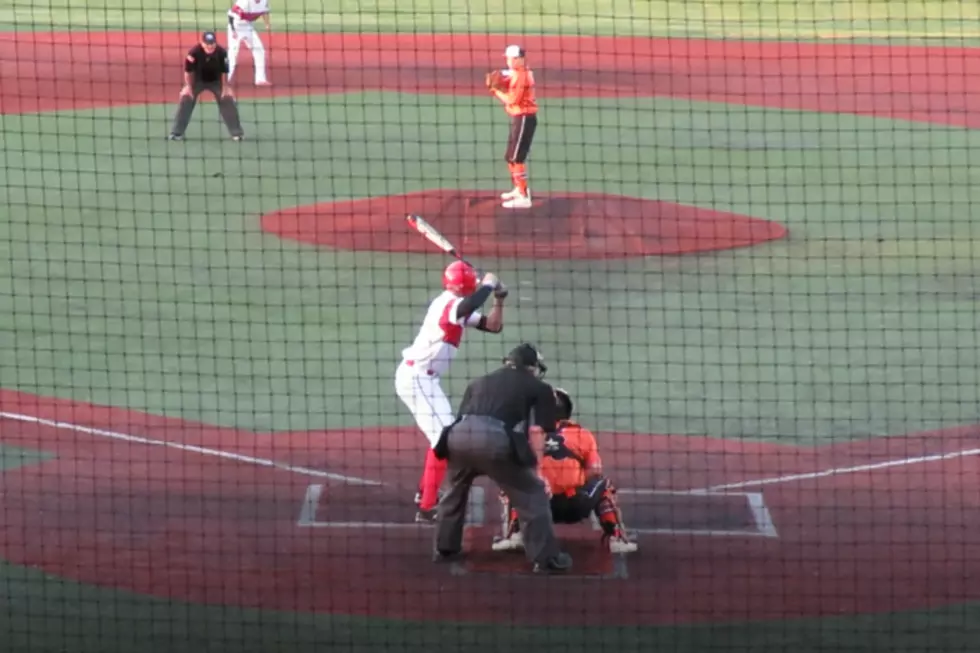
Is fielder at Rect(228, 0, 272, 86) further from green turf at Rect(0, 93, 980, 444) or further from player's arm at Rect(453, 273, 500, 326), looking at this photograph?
player's arm at Rect(453, 273, 500, 326)

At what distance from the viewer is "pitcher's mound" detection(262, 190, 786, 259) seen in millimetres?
18000

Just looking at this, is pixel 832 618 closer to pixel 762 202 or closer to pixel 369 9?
pixel 762 202

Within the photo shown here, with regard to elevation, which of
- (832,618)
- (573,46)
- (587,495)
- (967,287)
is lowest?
(832,618)

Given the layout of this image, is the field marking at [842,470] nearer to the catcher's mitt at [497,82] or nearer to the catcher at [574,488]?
the catcher at [574,488]

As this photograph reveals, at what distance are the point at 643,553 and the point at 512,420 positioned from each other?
136 centimetres

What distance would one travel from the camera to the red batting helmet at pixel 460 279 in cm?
1116

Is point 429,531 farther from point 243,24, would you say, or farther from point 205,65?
point 243,24

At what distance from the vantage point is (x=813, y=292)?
16.7 metres

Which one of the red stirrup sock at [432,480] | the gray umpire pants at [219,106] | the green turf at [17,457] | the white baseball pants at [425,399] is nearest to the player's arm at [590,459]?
the red stirrup sock at [432,480]

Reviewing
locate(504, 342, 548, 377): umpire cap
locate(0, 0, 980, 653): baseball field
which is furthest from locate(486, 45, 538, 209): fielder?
locate(504, 342, 548, 377): umpire cap

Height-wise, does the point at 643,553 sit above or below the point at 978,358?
below

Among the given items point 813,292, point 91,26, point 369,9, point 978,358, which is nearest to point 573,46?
point 369,9

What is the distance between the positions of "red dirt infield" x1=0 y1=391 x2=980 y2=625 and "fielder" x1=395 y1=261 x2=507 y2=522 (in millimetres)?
400

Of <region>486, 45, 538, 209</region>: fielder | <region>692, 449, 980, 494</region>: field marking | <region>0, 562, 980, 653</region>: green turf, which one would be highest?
<region>486, 45, 538, 209</region>: fielder
